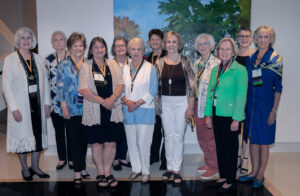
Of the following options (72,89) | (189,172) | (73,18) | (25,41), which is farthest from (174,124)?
(73,18)

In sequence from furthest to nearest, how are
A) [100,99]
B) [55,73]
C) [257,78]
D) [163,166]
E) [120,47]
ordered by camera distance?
[163,166] < [55,73] < [120,47] < [257,78] < [100,99]

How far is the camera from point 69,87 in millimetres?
3211

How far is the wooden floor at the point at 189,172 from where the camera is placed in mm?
3468

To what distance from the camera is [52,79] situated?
12.4ft

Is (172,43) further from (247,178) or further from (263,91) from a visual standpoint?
(247,178)

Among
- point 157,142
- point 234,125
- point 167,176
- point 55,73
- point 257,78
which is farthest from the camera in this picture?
point 157,142

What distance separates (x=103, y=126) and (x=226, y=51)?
1.62 meters

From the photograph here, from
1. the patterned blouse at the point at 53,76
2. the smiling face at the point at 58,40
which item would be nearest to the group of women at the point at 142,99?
the patterned blouse at the point at 53,76

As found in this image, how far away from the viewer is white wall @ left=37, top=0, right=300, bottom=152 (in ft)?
15.3

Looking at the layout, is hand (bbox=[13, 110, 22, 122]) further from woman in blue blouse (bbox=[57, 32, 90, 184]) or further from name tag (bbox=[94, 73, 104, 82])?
name tag (bbox=[94, 73, 104, 82])

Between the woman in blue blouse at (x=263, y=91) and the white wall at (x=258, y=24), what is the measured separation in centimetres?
174

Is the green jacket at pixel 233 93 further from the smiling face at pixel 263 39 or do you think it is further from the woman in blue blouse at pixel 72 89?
the woman in blue blouse at pixel 72 89

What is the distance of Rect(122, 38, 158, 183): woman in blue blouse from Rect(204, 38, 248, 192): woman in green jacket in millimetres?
671

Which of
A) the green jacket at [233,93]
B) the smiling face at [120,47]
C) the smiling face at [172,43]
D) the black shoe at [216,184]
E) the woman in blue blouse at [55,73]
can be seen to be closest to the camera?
the green jacket at [233,93]
